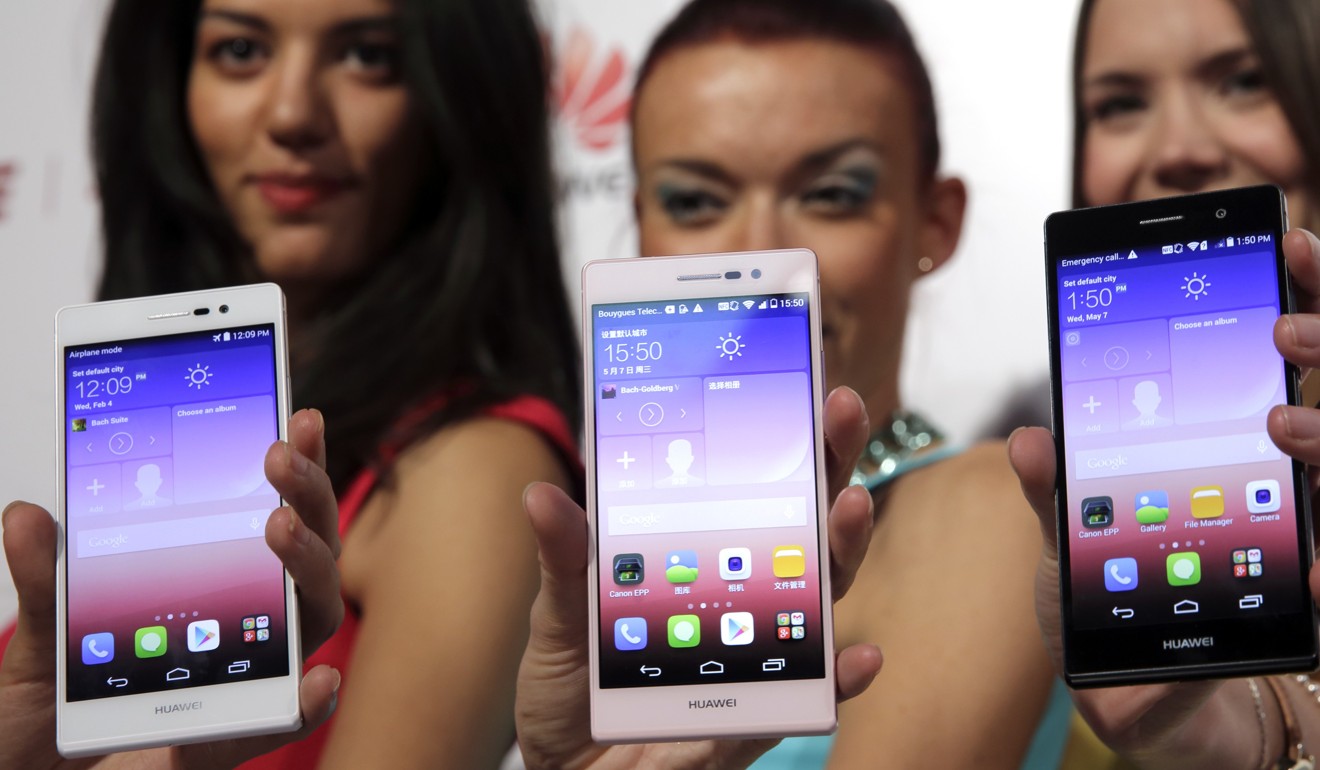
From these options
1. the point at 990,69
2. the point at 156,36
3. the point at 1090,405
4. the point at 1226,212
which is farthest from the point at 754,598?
the point at 156,36

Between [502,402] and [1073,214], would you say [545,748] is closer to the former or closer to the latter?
[502,402]

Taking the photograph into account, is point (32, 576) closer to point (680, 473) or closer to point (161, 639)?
point (161, 639)

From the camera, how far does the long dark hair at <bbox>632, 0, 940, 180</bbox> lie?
1.13m

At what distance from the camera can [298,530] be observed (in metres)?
0.73

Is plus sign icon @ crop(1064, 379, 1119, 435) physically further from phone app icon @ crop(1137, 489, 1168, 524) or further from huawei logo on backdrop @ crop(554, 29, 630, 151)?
huawei logo on backdrop @ crop(554, 29, 630, 151)

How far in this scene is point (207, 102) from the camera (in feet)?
3.86

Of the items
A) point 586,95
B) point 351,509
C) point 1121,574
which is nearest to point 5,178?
point 586,95

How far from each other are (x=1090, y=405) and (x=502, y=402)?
0.45m

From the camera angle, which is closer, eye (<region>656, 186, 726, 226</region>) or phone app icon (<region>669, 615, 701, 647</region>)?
phone app icon (<region>669, 615, 701, 647</region>)

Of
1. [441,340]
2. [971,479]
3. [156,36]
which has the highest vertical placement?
[156,36]

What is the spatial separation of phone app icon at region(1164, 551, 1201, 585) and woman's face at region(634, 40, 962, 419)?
42 cm

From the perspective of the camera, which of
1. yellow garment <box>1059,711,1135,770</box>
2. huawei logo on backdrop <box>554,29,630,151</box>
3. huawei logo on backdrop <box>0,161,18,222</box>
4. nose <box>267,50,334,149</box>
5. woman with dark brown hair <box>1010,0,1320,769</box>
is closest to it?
woman with dark brown hair <box>1010,0,1320,769</box>

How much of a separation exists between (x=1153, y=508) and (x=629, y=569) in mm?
268

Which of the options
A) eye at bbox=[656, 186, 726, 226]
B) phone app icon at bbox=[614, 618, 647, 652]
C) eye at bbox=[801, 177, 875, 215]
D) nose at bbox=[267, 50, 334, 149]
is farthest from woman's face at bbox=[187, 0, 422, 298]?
phone app icon at bbox=[614, 618, 647, 652]
